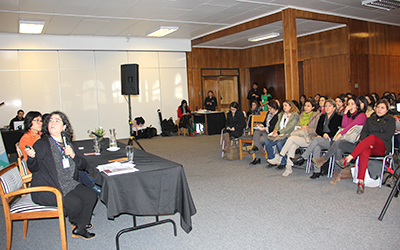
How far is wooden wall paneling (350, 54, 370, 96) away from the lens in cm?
1010

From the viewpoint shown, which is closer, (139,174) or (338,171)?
(139,174)

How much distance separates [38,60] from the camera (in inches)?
404

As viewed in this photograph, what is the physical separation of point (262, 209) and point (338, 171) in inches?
66.4

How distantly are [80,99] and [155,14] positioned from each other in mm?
4541

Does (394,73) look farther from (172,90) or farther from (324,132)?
(172,90)

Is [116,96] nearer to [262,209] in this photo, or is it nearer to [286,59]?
[286,59]

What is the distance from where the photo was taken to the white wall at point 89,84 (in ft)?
32.8

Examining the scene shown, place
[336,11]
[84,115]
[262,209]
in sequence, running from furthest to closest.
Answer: [84,115] → [336,11] → [262,209]

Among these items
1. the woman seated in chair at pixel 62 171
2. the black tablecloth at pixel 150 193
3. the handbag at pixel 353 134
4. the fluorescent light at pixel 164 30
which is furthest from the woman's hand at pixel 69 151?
the fluorescent light at pixel 164 30

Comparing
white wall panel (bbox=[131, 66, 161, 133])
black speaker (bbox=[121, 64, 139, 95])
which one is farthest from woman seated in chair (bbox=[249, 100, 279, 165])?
white wall panel (bbox=[131, 66, 161, 133])

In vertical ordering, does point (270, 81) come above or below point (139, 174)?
above

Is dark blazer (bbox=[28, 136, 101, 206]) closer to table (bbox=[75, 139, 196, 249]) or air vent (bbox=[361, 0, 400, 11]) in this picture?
table (bbox=[75, 139, 196, 249])

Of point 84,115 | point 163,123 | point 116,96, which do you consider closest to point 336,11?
point 163,123

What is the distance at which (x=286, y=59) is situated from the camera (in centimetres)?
801
